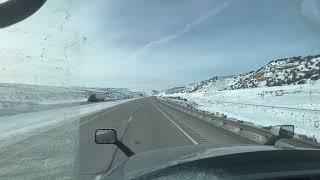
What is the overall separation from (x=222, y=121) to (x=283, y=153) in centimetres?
2315

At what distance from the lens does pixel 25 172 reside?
43.1ft

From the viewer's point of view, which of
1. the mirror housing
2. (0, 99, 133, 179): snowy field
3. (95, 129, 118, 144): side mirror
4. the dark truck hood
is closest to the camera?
the dark truck hood

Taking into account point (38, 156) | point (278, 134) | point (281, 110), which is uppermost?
point (278, 134)

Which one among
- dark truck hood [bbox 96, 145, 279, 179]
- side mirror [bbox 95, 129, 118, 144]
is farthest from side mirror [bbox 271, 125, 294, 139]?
side mirror [bbox 95, 129, 118, 144]

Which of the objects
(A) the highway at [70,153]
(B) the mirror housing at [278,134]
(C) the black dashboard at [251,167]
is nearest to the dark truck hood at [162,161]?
(C) the black dashboard at [251,167]

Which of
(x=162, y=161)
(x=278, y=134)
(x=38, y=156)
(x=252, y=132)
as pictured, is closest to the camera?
(x=162, y=161)

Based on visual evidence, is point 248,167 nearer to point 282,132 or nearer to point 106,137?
point 282,132

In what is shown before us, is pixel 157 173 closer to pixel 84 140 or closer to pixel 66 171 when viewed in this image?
pixel 66 171

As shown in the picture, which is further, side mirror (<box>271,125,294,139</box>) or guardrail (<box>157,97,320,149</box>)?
guardrail (<box>157,97,320,149</box>)

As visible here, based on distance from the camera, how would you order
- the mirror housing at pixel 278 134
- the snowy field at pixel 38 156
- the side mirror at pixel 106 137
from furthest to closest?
1. the snowy field at pixel 38 156
2. the side mirror at pixel 106 137
3. the mirror housing at pixel 278 134

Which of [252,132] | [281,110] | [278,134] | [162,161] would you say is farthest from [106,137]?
[281,110]

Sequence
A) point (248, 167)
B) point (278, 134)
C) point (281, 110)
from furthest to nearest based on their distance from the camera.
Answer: point (281, 110) < point (278, 134) < point (248, 167)

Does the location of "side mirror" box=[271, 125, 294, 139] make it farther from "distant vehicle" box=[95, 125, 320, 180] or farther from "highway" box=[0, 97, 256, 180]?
"highway" box=[0, 97, 256, 180]

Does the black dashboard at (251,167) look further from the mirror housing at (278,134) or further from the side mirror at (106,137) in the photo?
the side mirror at (106,137)
